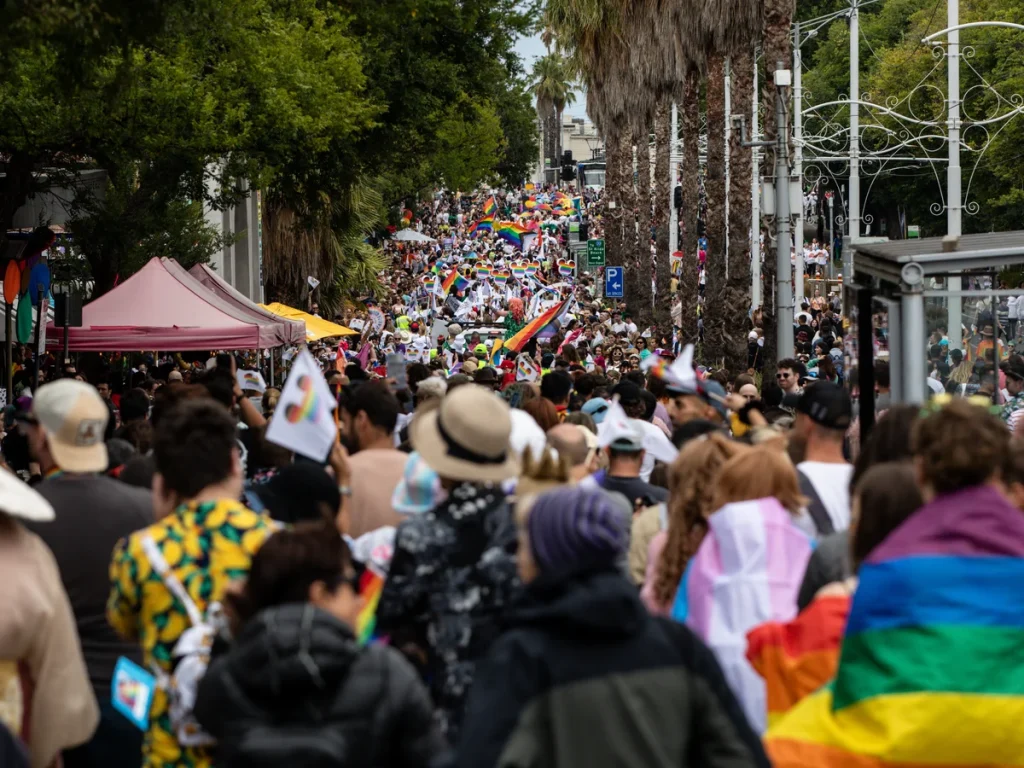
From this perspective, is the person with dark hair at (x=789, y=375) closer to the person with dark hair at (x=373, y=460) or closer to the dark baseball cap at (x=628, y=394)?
the dark baseball cap at (x=628, y=394)

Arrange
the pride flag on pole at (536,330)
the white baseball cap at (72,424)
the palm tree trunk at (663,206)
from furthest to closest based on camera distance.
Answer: the palm tree trunk at (663,206)
the pride flag on pole at (536,330)
the white baseball cap at (72,424)

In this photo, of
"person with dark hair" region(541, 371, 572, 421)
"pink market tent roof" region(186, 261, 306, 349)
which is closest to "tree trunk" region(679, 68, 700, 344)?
"pink market tent roof" region(186, 261, 306, 349)

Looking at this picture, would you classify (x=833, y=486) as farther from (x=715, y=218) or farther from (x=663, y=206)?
(x=663, y=206)

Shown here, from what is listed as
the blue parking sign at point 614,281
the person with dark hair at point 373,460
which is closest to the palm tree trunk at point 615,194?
the blue parking sign at point 614,281

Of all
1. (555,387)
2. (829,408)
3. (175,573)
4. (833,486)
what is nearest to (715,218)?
(555,387)

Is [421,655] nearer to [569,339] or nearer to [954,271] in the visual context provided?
[954,271]

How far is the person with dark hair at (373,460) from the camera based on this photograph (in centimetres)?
679

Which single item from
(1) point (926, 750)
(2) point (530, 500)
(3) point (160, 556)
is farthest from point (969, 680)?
(3) point (160, 556)

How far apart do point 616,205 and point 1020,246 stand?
50101 millimetres

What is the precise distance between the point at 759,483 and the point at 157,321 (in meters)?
15.0

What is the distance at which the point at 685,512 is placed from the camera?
5.61m

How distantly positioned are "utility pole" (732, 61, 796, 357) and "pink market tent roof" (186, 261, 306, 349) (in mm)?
6243

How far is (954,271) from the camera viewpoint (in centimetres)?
884

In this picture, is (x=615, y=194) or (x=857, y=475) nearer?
(x=857, y=475)
